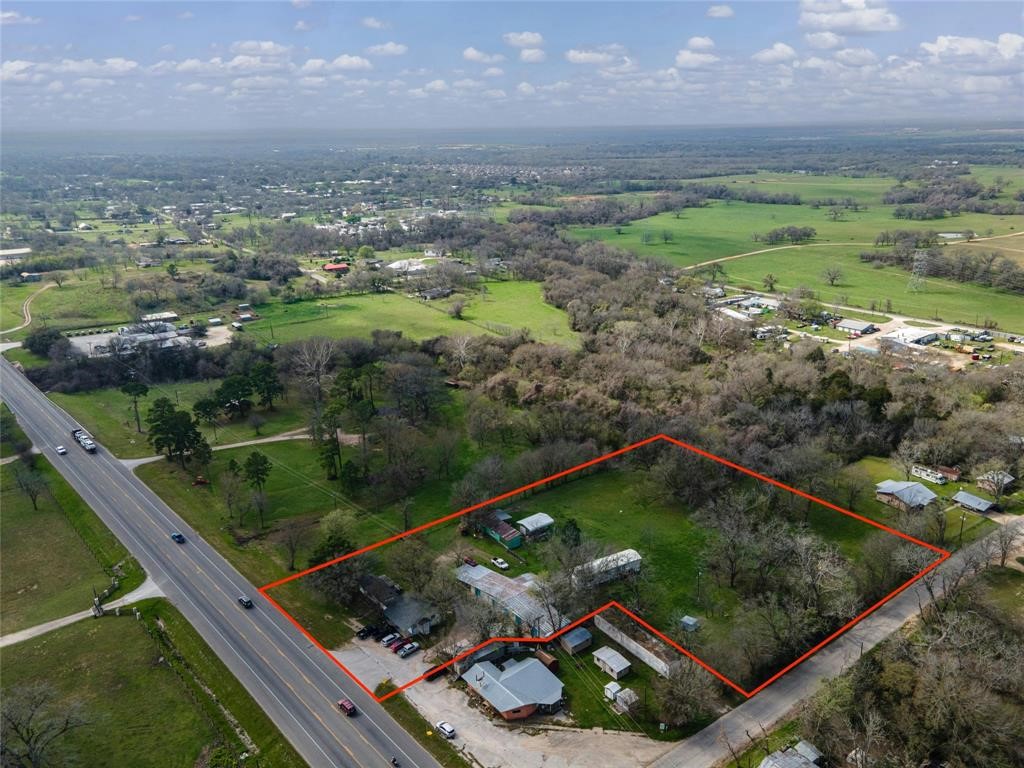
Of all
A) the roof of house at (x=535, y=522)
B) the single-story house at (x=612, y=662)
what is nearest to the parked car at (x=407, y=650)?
the single-story house at (x=612, y=662)

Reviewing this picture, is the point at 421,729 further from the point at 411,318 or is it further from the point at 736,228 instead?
the point at 736,228

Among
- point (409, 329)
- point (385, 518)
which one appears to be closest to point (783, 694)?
point (385, 518)

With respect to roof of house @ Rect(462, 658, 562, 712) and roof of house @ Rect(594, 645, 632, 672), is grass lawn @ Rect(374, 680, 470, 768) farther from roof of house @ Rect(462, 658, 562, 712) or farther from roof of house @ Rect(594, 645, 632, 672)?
roof of house @ Rect(594, 645, 632, 672)

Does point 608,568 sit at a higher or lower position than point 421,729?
higher

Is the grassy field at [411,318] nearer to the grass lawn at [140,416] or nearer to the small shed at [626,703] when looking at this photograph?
the grass lawn at [140,416]

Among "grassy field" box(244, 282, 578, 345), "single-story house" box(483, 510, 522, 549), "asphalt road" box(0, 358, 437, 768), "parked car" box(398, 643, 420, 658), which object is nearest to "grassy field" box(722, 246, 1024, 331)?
"grassy field" box(244, 282, 578, 345)

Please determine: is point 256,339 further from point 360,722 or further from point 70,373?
point 360,722

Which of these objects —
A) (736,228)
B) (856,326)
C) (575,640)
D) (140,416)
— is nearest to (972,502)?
(575,640)
